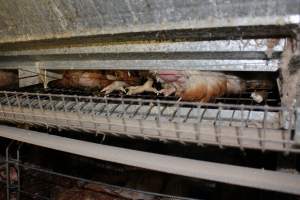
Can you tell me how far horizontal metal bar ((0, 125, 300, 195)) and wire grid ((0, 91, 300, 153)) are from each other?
108mm

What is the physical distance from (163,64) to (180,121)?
0.34 m

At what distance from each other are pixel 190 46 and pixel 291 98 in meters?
0.45

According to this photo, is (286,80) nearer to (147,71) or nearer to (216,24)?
(216,24)

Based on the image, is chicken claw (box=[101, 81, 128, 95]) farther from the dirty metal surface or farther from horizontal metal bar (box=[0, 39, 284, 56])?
the dirty metal surface

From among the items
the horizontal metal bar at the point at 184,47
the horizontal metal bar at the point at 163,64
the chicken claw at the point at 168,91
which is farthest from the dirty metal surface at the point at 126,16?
the chicken claw at the point at 168,91

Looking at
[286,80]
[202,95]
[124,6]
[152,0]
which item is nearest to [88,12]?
[124,6]

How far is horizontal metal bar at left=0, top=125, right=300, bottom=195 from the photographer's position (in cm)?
83

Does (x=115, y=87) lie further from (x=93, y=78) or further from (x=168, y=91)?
(x=168, y=91)

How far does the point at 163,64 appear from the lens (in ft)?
4.71

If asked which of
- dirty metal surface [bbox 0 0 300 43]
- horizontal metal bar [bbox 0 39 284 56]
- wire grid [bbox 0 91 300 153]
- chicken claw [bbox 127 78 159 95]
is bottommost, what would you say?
wire grid [bbox 0 91 300 153]

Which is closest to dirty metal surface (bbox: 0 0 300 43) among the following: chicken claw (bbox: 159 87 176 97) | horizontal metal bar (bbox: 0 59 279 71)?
horizontal metal bar (bbox: 0 59 279 71)

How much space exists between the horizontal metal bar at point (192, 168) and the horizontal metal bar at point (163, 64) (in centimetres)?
50

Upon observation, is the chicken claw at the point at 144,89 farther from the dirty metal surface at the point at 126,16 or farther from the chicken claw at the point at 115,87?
the dirty metal surface at the point at 126,16

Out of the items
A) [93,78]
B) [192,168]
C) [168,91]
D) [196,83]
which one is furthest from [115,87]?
[192,168]
